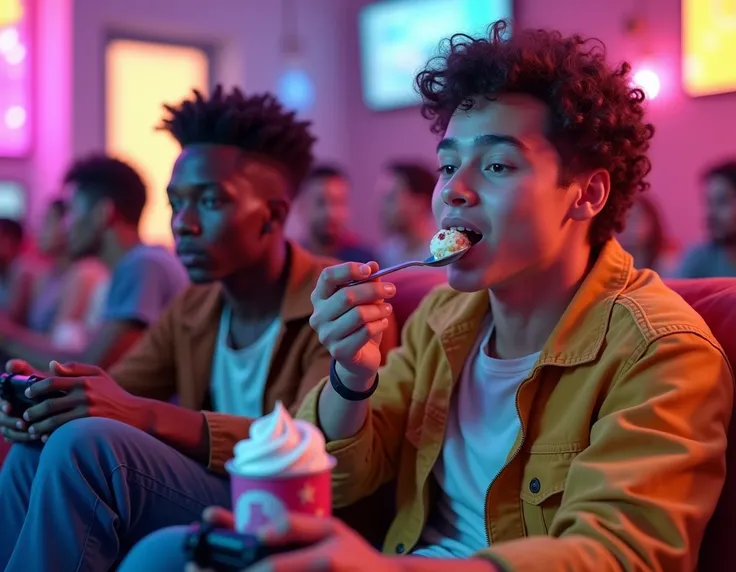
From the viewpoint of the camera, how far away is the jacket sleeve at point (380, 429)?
53.2 inches

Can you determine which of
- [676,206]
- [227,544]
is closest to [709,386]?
[227,544]

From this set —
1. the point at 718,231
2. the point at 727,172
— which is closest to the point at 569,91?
the point at 718,231

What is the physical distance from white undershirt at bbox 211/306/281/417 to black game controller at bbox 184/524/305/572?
934mm

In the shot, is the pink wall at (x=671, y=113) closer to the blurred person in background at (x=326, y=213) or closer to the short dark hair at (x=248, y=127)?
the blurred person in background at (x=326, y=213)

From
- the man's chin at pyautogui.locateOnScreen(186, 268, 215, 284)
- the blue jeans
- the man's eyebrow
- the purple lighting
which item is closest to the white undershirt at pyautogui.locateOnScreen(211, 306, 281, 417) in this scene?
the man's chin at pyautogui.locateOnScreen(186, 268, 215, 284)

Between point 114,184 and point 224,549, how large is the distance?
266 centimetres

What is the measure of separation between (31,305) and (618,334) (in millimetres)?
3840

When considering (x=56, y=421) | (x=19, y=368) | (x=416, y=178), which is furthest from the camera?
(x=416, y=178)

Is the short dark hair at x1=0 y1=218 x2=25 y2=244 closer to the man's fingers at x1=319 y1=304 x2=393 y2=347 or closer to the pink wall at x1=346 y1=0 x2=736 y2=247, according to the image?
the pink wall at x1=346 y1=0 x2=736 y2=247

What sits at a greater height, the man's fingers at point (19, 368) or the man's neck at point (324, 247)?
the man's neck at point (324, 247)

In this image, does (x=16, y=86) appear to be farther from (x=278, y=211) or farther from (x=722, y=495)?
(x=722, y=495)

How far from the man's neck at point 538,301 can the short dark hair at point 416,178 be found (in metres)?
3.27

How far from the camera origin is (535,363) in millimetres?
1234

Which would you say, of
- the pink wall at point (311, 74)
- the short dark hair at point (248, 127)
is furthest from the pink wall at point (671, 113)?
the short dark hair at point (248, 127)
